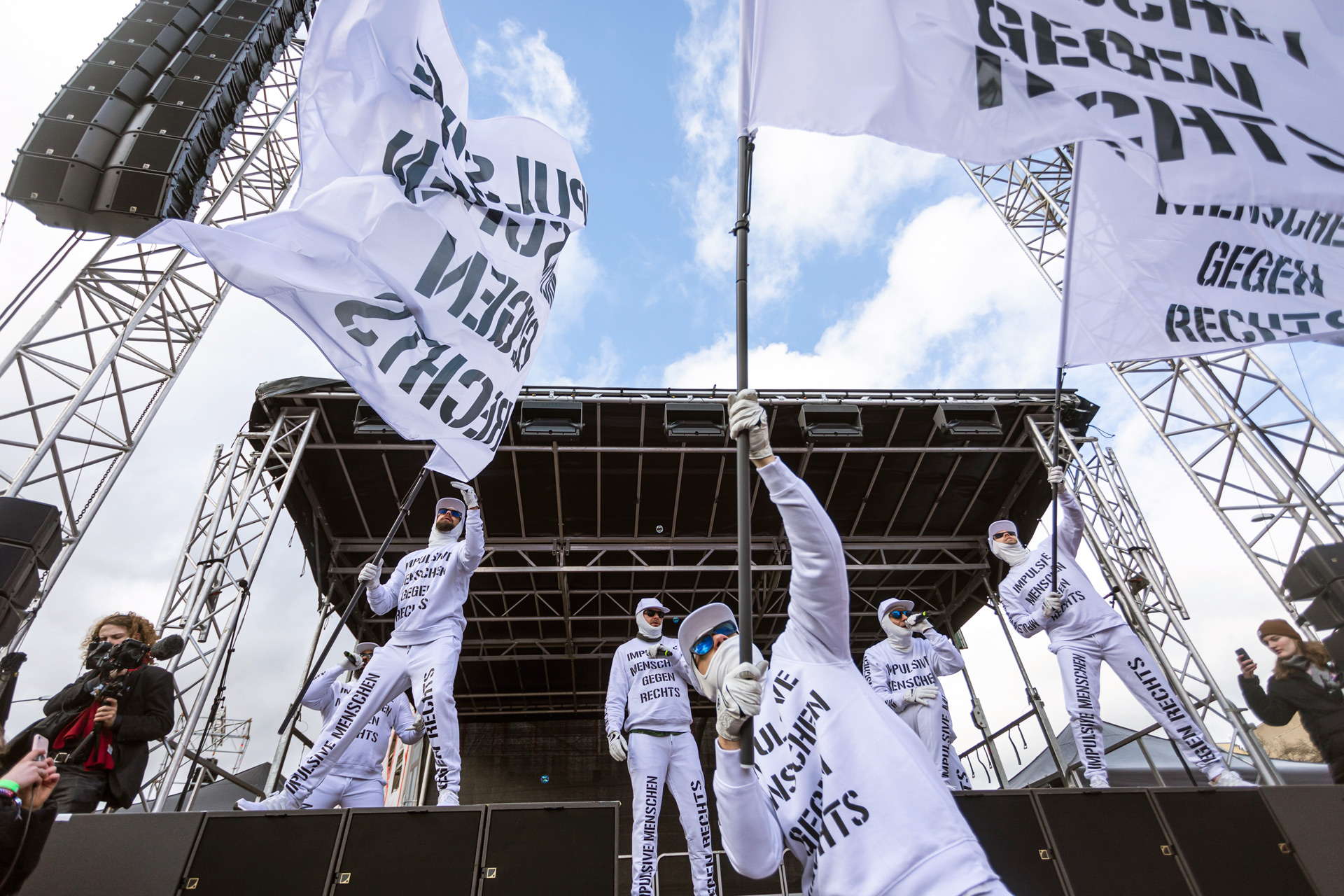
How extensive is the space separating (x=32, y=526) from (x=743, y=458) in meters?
4.68

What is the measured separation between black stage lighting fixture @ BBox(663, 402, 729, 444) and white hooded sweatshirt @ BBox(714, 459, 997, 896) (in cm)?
767

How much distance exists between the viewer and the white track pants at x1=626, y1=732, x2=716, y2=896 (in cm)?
477

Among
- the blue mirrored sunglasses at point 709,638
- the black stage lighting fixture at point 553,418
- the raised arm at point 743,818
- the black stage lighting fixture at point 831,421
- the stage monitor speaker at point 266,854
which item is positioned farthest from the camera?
the black stage lighting fixture at point 831,421

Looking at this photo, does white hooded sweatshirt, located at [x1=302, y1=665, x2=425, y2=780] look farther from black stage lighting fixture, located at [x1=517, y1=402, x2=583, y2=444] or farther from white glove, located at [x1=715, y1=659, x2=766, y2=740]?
white glove, located at [x1=715, y1=659, x2=766, y2=740]

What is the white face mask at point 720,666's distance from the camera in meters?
2.41

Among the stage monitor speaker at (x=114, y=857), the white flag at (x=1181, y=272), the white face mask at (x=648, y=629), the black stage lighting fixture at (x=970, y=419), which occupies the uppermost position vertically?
the black stage lighting fixture at (x=970, y=419)

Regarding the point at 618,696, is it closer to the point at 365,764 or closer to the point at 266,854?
the point at 365,764

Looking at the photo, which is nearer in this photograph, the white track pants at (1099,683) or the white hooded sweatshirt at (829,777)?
the white hooded sweatshirt at (829,777)

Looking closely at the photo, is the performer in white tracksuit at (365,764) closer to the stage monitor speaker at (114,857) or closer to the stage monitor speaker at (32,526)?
the stage monitor speaker at (114,857)

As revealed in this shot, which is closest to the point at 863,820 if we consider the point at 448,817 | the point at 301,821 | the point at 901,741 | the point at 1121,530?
the point at 901,741

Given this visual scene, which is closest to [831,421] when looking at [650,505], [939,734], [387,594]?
[650,505]

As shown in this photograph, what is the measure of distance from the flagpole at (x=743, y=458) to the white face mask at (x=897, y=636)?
4631 millimetres

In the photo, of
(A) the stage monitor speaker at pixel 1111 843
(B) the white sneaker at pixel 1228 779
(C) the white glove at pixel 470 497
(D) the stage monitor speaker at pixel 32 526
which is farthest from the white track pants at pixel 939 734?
(D) the stage monitor speaker at pixel 32 526

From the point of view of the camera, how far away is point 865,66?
2842 mm
